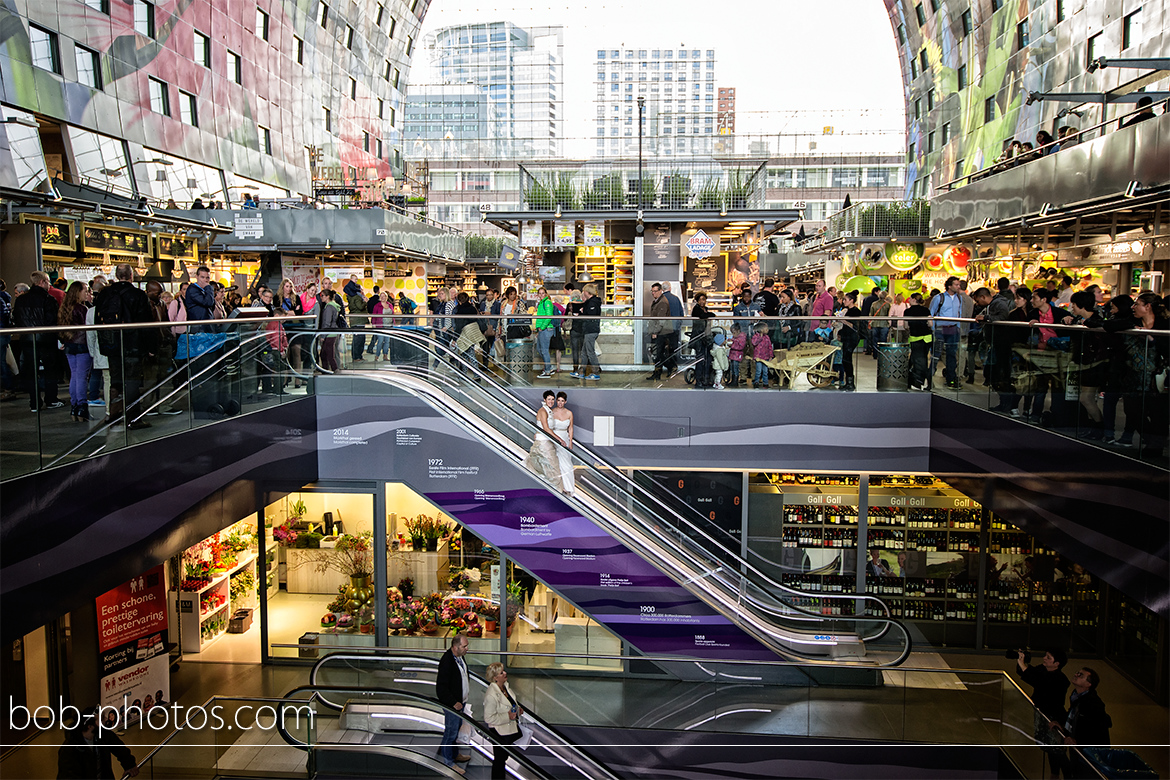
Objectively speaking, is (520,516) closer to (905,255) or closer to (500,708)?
(500,708)

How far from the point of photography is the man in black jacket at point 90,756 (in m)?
6.82

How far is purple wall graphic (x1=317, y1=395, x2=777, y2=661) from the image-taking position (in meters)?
10.1

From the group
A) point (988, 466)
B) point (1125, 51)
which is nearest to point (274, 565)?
point (988, 466)

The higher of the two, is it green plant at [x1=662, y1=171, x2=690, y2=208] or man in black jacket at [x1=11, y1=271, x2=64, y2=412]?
green plant at [x1=662, y1=171, x2=690, y2=208]

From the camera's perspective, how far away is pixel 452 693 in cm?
790

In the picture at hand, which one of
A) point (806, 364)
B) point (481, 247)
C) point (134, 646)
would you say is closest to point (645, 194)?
point (806, 364)

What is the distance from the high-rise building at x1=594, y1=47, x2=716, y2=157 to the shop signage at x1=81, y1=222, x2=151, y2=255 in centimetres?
2549

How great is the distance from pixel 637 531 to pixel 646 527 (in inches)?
8.0

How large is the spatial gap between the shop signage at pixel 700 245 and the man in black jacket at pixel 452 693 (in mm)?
8071

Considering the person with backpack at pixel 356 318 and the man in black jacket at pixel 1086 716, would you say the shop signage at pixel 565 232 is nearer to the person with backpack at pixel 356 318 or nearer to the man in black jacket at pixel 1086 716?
the person with backpack at pixel 356 318

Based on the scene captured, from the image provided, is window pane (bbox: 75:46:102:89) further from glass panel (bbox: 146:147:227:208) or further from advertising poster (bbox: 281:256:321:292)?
advertising poster (bbox: 281:256:321:292)

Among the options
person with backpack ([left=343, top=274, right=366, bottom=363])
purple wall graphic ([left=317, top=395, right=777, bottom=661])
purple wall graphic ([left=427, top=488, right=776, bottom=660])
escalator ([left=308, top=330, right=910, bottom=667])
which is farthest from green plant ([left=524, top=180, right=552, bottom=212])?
purple wall graphic ([left=427, top=488, right=776, bottom=660])

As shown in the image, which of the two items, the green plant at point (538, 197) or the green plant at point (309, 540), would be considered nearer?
the green plant at point (309, 540)

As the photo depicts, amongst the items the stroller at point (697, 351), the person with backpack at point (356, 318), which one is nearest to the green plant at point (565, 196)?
the person with backpack at point (356, 318)
